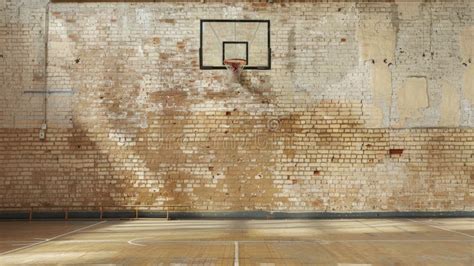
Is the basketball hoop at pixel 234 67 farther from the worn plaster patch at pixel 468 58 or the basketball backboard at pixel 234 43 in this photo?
the worn plaster patch at pixel 468 58

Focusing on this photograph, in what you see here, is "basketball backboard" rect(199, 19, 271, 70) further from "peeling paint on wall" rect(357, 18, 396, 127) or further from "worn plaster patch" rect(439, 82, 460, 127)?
"worn plaster patch" rect(439, 82, 460, 127)

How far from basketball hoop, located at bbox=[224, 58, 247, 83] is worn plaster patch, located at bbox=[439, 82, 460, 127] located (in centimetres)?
413

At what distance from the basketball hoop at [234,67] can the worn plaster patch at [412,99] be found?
328cm

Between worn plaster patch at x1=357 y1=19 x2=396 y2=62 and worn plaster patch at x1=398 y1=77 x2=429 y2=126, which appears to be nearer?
worn plaster patch at x1=398 y1=77 x2=429 y2=126

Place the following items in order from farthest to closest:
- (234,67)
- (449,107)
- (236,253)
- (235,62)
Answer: (449,107) < (234,67) < (235,62) < (236,253)

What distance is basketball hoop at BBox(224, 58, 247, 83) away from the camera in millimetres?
10125

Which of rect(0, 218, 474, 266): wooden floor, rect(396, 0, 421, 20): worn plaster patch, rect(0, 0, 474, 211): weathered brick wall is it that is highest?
rect(396, 0, 421, 20): worn plaster patch

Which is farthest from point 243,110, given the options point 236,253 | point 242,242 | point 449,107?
point 236,253

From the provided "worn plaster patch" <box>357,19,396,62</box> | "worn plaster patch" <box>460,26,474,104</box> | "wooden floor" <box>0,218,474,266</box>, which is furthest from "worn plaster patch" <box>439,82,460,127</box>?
"wooden floor" <box>0,218,474,266</box>

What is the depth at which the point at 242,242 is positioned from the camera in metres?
6.44

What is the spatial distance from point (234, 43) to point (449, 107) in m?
4.58

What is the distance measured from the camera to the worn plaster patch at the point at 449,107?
10344mm

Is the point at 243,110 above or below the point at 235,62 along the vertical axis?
below

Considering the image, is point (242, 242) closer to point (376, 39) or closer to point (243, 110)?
point (243, 110)
